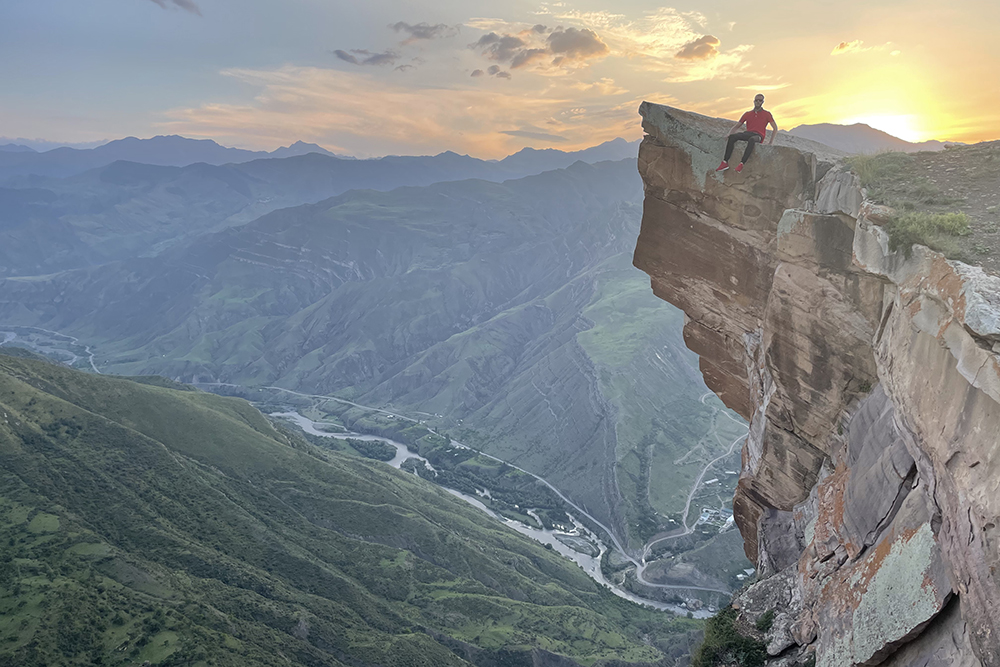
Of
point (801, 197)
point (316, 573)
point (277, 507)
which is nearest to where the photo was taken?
point (801, 197)

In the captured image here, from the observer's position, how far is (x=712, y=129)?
94.1 ft

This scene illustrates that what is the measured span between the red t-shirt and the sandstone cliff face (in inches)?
A: 46.5

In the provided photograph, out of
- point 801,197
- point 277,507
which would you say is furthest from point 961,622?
point 277,507

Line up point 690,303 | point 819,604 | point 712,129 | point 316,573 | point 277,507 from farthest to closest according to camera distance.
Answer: point 277,507 < point 316,573 < point 690,303 < point 712,129 < point 819,604

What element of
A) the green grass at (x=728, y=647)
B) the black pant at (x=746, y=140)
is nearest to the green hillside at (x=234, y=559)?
the green grass at (x=728, y=647)

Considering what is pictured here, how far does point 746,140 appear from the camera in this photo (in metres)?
26.1

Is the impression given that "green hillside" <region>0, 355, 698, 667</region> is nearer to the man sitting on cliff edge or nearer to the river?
the river

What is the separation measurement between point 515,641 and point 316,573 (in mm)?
30703

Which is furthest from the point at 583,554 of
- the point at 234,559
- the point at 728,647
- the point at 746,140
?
the point at 746,140

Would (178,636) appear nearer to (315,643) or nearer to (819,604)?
(315,643)

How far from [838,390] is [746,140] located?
481 inches

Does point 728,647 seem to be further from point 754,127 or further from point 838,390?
point 754,127

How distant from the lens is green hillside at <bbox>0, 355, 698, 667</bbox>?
58562 mm

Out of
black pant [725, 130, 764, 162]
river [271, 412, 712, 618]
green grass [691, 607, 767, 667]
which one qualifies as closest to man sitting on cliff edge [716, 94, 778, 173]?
black pant [725, 130, 764, 162]
